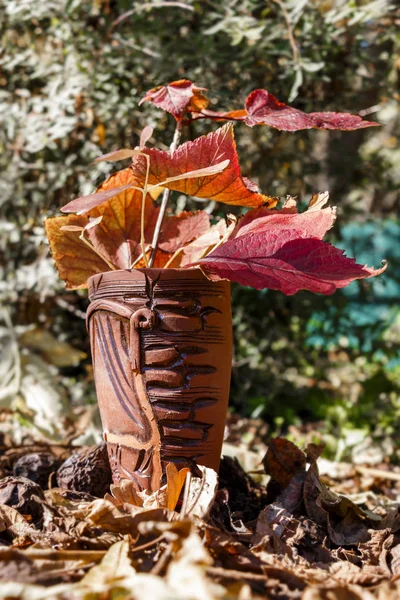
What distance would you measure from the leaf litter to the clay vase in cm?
7

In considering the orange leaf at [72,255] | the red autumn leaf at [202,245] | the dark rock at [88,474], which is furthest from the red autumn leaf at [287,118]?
the dark rock at [88,474]

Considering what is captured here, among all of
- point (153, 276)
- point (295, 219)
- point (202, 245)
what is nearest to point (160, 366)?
point (153, 276)

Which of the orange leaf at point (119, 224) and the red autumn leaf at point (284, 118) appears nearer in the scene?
the red autumn leaf at point (284, 118)

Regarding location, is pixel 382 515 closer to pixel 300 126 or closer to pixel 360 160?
pixel 300 126

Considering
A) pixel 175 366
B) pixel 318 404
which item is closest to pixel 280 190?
pixel 318 404

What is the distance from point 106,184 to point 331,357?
3045 mm

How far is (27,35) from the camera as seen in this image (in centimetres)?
299

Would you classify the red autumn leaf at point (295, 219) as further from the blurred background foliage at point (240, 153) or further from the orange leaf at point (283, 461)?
the blurred background foliage at point (240, 153)

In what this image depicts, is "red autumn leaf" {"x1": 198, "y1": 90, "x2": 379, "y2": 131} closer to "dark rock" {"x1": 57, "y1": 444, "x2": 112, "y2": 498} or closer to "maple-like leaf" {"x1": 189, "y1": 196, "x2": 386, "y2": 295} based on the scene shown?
"maple-like leaf" {"x1": 189, "y1": 196, "x2": 386, "y2": 295}

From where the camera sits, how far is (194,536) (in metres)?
0.85

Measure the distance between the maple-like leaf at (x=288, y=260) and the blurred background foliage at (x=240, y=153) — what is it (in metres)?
1.01

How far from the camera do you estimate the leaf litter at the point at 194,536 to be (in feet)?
2.71

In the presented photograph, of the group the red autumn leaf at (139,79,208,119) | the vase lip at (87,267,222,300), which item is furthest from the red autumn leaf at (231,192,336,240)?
the red autumn leaf at (139,79,208,119)

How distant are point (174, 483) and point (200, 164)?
0.62m
